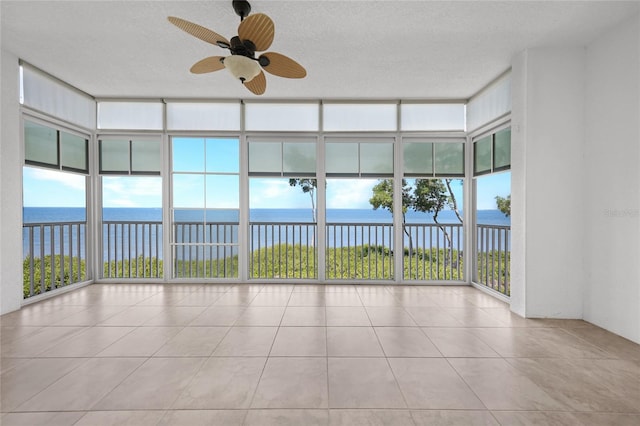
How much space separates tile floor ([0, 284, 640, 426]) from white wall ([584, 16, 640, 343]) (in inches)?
13.0

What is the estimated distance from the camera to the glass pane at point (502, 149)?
4.00 metres

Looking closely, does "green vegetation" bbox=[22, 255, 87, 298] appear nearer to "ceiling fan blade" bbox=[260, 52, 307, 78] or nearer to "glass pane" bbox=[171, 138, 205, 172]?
"glass pane" bbox=[171, 138, 205, 172]

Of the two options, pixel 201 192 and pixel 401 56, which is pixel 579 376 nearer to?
pixel 401 56

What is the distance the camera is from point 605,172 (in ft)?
10.1

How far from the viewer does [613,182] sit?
2.99 m

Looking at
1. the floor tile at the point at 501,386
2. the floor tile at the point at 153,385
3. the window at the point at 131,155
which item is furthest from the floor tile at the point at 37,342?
the floor tile at the point at 501,386

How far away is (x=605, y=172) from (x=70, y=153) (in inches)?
282

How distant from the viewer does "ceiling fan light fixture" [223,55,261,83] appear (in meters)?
2.47

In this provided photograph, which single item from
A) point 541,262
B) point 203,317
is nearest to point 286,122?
point 203,317

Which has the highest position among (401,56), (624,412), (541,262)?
(401,56)

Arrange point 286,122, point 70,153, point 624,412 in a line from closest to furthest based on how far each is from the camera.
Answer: point 624,412, point 70,153, point 286,122

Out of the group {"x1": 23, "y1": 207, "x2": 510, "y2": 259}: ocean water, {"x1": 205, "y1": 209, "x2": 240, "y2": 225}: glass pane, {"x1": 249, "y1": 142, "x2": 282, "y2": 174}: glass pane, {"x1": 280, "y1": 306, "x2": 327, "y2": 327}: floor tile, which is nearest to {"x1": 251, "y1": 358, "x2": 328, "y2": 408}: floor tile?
{"x1": 280, "y1": 306, "x2": 327, "y2": 327}: floor tile

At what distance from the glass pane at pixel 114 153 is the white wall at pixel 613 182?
6.65 metres

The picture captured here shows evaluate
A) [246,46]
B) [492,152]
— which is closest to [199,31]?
[246,46]
